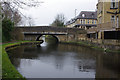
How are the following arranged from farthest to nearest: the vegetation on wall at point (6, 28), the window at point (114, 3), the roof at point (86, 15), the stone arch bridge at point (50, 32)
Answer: the roof at point (86, 15)
the stone arch bridge at point (50, 32)
the vegetation on wall at point (6, 28)
the window at point (114, 3)

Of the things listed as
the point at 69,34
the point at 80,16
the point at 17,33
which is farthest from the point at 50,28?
the point at 80,16

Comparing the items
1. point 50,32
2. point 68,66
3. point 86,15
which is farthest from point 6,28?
point 86,15

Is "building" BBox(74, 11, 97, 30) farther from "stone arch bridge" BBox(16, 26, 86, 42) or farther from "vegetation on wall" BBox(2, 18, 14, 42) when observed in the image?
"vegetation on wall" BBox(2, 18, 14, 42)

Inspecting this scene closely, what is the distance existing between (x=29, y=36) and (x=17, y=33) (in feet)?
11.7

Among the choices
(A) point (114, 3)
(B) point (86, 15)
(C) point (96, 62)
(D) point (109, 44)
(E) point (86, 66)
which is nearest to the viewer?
(E) point (86, 66)

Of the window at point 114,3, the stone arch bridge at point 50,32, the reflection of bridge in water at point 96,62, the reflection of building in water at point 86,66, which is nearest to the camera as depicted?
the reflection of bridge in water at point 96,62

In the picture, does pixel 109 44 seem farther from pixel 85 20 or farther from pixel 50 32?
pixel 85 20

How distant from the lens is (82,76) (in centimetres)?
826

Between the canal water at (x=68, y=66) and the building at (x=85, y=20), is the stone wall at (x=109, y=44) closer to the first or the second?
the canal water at (x=68, y=66)

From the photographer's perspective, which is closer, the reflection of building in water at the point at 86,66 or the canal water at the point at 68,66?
the canal water at the point at 68,66

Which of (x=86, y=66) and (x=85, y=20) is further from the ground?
(x=85, y=20)

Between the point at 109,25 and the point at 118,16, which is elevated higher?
the point at 118,16

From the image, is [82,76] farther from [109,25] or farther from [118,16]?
[118,16]

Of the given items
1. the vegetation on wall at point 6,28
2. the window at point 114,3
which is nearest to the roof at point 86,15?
the window at point 114,3
